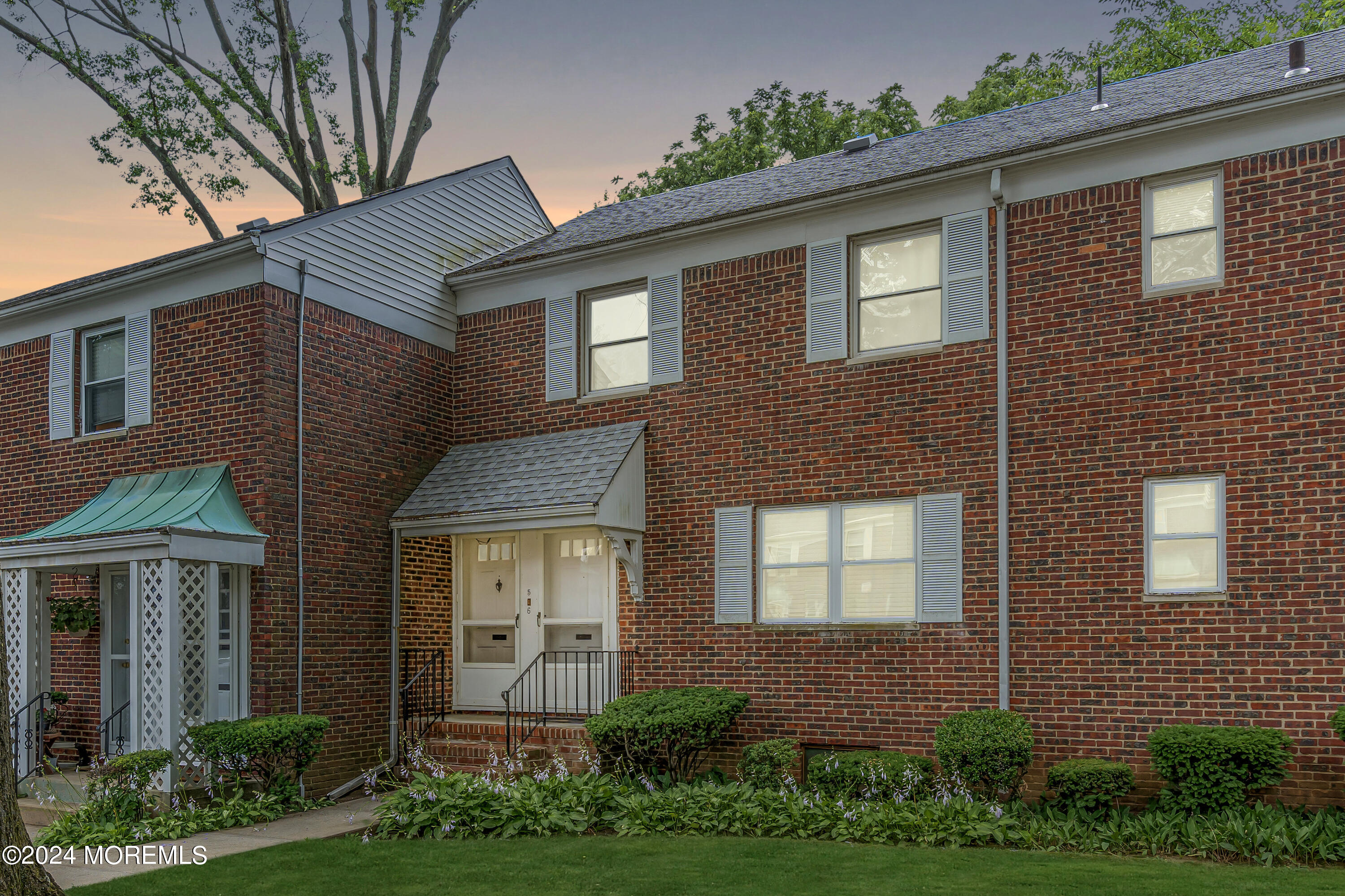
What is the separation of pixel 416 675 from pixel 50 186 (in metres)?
10.3

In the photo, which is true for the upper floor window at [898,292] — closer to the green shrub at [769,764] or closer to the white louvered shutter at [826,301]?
the white louvered shutter at [826,301]

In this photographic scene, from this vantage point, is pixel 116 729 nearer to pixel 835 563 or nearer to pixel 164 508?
pixel 164 508

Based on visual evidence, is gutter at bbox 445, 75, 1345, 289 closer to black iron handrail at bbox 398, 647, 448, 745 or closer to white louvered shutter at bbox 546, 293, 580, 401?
white louvered shutter at bbox 546, 293, 580, 401

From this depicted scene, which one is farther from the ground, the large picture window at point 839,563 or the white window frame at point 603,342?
the white window frame at point 603,342

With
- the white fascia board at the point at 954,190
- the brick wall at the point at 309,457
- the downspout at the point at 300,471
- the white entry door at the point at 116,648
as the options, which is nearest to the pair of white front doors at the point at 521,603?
the brick wall at the point at 309,457

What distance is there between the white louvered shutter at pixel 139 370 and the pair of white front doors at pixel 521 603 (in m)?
4.03

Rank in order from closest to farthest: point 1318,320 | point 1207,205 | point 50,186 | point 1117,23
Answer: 1. point 1318,320
2. point 1207,205
3. point 50,186
4. point 1117,23

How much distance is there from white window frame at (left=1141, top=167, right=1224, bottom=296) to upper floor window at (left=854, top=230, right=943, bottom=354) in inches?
76.6

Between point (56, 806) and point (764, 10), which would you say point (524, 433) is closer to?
point (56, 806)

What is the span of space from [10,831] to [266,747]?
15.0ft

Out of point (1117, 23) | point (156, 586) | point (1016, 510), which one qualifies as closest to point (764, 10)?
point (1117, 23)

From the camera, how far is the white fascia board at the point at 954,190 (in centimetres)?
955

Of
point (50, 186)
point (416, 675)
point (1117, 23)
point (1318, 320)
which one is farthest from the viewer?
point (1117, 23)

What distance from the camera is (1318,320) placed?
9.28m
